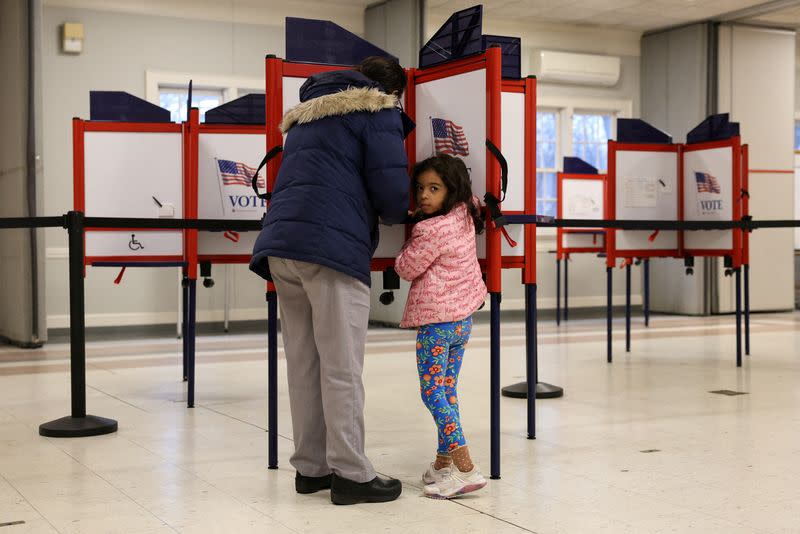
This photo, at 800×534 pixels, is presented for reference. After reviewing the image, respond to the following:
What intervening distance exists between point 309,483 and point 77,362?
163 centimetres

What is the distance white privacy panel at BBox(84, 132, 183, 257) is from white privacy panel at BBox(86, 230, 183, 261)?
0.12 meters

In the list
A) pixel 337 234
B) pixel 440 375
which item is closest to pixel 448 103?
pixel 337 234

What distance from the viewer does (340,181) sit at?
2.90 meters

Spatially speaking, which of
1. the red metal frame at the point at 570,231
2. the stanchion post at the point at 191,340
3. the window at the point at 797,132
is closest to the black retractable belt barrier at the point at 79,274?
the stanchion post at the point at 191,340

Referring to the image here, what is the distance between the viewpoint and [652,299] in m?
11.8

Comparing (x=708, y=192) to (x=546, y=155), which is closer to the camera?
(x=708, y=192)

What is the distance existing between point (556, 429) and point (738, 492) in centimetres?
121

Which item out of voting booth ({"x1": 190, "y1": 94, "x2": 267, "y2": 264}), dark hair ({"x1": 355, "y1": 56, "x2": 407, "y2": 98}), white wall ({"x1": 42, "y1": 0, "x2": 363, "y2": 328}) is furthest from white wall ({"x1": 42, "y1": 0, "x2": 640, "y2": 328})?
dark hair ({"x1": 355, "y1": 56, "x2": 407, "y2": 98})

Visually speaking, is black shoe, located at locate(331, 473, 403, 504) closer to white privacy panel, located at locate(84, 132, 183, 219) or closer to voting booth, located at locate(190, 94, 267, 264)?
voting booth, located at locate(190, 94, 267, 264)

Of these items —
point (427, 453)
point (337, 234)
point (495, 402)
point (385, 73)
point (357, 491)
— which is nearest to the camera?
point (337, 234)

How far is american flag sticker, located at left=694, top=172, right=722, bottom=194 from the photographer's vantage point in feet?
21.7

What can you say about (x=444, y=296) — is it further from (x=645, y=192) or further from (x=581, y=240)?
(x=581, y=240)

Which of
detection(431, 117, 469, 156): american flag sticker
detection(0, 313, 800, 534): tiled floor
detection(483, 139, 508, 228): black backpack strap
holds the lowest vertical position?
detection(0, 313, 800, 534): tiled floor

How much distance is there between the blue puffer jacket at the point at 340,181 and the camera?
2875 mm
